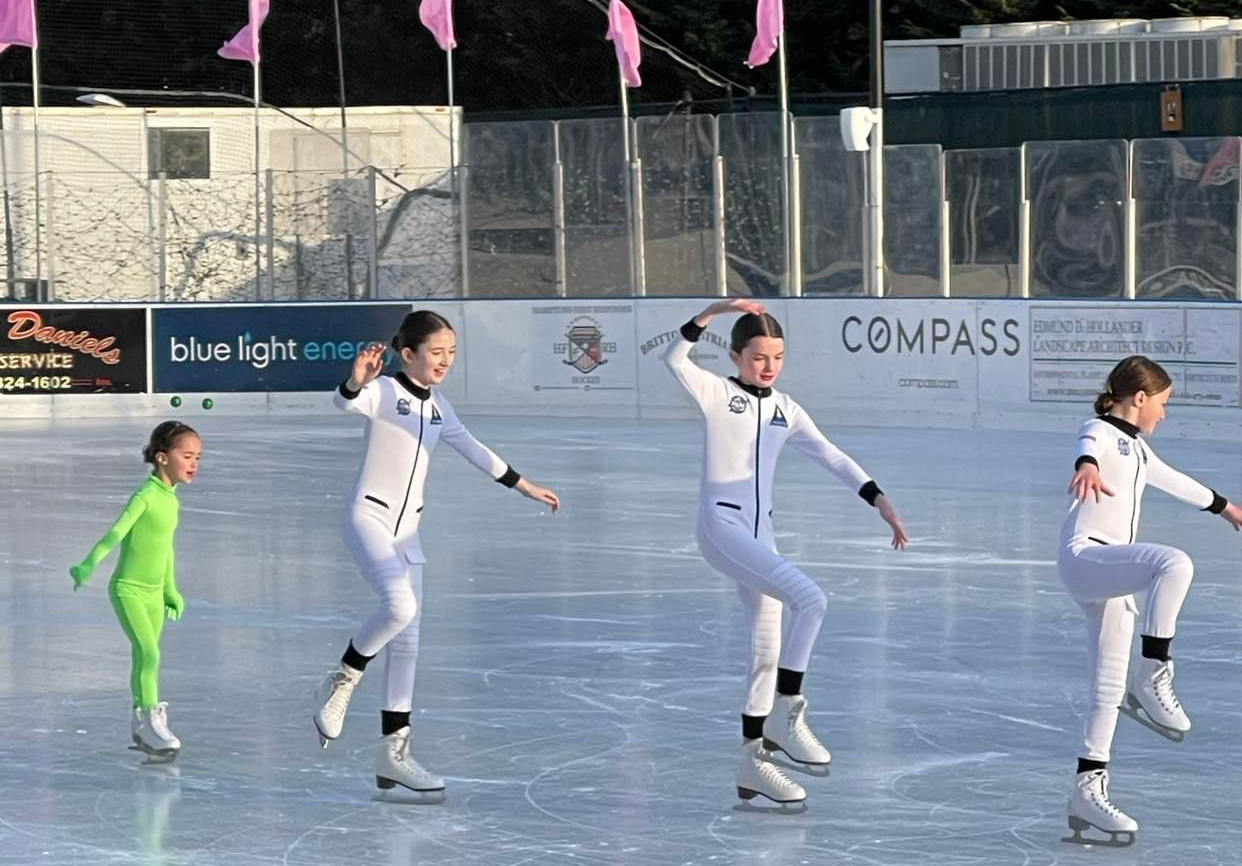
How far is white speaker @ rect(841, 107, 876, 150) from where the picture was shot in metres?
21.0

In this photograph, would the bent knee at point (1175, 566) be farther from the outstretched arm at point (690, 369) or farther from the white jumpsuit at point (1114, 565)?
the outstretched arm at point (690, 369)

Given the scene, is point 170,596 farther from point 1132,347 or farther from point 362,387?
point 1132,347

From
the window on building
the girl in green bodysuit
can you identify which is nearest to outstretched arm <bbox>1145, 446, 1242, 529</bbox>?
the girl in green bodysuit

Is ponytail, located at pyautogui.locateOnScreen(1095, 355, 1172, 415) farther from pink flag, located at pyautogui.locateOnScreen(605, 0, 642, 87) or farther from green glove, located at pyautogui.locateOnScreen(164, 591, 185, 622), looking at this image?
pink flag, located at pyautogui.locateOnScreen(605, 0, 642, 87)

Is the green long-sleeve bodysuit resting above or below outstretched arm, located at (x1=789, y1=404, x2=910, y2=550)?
below

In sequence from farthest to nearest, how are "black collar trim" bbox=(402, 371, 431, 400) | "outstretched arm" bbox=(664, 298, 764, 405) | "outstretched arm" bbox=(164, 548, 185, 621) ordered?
"outstretched arm" bbox=(164, 548, 185, 621)
"black collar trim" bbox=(402, 371, 431, 400)
"outstretched arm" bbox=(664, 298, 764, 405)

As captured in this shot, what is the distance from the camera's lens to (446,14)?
26.9m

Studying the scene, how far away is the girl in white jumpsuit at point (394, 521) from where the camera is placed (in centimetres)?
690

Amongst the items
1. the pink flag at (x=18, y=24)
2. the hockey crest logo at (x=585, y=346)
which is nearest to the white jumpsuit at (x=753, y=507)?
the hockey crest logo at (x=585, y=346)

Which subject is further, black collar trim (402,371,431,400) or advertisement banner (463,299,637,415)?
advertisement banner (463,299,637,415)

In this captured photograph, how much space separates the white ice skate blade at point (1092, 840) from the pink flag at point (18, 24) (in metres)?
22.3

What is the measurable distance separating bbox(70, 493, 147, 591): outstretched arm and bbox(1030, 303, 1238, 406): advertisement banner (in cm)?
1290

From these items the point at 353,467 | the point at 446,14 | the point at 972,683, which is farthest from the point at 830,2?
the point at 972,683

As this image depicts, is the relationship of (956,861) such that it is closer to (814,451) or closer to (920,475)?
(814,451)
